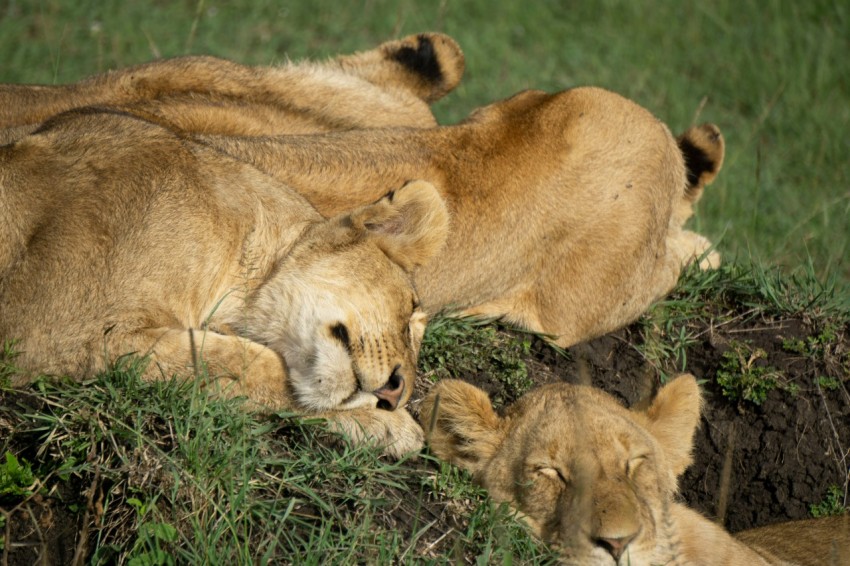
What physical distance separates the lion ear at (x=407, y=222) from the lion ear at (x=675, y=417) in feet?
3.27

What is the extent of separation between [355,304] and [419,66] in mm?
2740

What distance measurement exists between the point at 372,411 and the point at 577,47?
6.48m

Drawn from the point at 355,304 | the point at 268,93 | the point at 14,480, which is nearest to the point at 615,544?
the point at 355,304

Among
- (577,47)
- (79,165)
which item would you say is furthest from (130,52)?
(79,165)

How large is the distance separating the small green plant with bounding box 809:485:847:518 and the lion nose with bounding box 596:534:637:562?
177 cm

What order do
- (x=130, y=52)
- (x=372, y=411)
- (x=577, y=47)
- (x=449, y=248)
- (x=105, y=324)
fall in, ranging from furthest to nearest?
(x=577, y=47)
(x=130, y=52)
(x=449, y=248)
(x=372, y=411)
(x=105, y=324)

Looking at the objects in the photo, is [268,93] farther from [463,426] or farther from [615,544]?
[615,544]

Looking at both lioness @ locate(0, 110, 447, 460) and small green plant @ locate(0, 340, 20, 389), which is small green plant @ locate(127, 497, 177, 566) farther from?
small green plant @ locate(0, 340, 20, 389)

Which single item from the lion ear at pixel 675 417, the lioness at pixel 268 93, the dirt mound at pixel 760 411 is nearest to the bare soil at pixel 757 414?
the dirt mound at pixel 760 411

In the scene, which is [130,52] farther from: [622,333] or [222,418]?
[222,418]

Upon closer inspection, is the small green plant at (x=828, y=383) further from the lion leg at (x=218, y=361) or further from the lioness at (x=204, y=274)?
the lion leg at (x=218, y=361)

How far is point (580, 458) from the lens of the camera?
331 centimetres

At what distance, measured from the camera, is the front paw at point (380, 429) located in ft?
11.8

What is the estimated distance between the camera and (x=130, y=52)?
7918 mm
